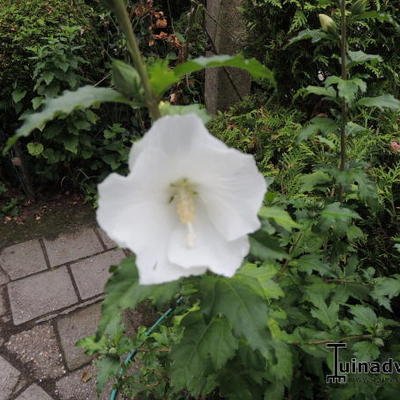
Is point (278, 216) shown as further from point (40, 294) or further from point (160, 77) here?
point (40, 294)

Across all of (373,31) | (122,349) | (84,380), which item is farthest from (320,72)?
(84,380)

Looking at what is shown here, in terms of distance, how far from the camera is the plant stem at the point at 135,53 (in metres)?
0.79

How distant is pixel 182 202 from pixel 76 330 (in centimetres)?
210

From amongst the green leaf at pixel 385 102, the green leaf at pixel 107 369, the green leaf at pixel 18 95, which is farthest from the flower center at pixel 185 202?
the green leaf at pixel 18 95

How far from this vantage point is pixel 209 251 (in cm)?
84

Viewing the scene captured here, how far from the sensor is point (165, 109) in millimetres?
901

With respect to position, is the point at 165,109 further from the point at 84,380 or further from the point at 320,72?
the point at 320,72

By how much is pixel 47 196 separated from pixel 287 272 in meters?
3.21

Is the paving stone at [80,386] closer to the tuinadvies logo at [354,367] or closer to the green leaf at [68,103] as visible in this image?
the tuinadvies logo at [354,367]

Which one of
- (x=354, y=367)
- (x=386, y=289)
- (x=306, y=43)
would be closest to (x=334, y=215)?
(x=386, y=289)

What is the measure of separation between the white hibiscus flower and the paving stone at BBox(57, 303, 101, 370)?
73.5 inches

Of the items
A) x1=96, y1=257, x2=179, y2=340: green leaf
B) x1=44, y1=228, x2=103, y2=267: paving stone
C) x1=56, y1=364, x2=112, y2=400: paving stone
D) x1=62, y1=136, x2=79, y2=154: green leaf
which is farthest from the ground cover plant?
x1=62, y1=136, x2=79, y2=154: green leaf

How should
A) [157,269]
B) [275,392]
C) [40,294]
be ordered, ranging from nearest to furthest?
1. [157,269]
2. [275,392]
3. [40,294]

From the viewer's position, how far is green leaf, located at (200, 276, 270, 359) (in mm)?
851
